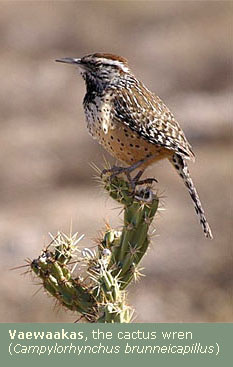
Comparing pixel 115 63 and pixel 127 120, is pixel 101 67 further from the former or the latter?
pixel 127 120

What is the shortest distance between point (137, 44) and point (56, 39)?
3.61ft

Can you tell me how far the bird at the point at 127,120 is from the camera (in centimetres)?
421

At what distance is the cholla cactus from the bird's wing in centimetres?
39

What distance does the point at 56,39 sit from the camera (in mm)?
14305

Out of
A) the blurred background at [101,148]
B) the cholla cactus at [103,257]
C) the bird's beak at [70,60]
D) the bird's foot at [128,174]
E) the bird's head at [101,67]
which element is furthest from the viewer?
the blurred background at [101,148]

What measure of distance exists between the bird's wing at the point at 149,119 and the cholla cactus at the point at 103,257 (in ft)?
1.29

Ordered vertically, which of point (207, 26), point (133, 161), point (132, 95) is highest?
point (207, 26)

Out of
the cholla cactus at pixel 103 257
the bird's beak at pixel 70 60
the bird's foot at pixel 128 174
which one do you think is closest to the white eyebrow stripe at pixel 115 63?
the bird's beak at pixel 70 60

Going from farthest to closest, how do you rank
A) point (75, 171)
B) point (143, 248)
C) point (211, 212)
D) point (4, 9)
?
point (4, 9)
point (75, 171)
point (211, 212)
point (143, 248)

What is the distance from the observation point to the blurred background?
30.4ft

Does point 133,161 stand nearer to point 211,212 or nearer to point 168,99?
point 211,212

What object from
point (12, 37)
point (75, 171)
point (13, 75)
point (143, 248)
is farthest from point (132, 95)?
point (12, 37)

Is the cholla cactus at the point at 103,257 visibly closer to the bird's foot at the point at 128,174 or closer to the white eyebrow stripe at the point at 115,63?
the bird's foot at the point at 128,174

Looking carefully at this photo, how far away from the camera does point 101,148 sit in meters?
11.4
